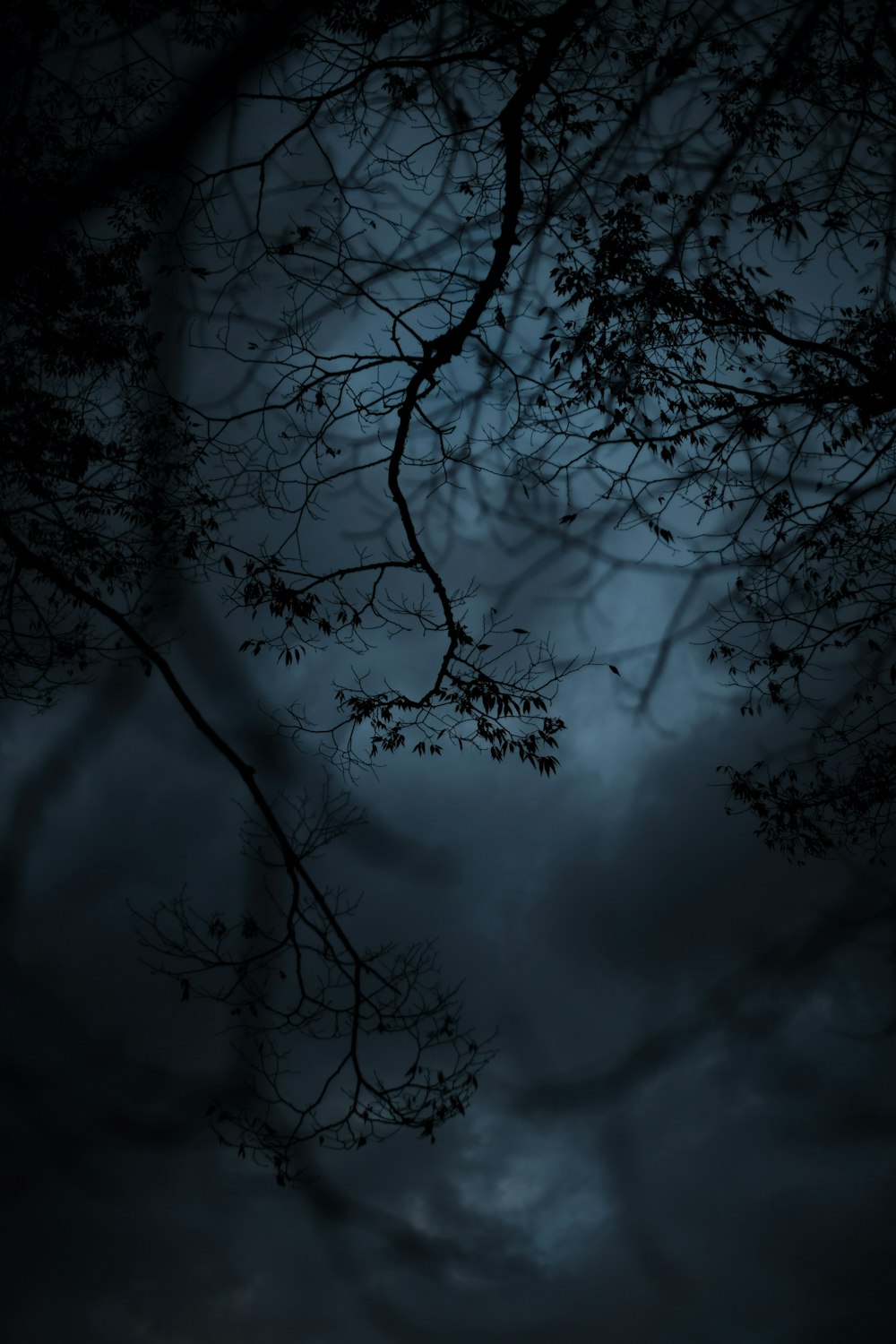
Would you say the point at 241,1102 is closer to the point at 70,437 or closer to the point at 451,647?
the point at 451,647

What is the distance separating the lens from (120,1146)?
31.5 ft

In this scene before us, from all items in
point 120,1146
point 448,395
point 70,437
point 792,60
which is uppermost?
point 792,60

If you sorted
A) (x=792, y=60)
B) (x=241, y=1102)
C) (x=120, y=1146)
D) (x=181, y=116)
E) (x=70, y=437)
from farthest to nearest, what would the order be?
(x=120, y=1146), (x=241, y=1102), (x=792, y=60), (x=70, y=437), (x=181, y=116)

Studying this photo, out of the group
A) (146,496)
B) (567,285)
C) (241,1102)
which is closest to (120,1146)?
(241,1102)

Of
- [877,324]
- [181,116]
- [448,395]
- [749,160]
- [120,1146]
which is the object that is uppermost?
[749,160]

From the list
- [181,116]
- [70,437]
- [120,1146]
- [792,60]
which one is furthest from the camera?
[120,1146]

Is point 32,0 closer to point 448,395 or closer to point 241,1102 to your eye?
point 448,395

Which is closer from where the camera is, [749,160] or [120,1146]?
[749,160]

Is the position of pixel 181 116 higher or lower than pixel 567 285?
lower

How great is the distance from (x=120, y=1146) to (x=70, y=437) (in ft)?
24.7

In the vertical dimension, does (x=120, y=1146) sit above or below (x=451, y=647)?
below

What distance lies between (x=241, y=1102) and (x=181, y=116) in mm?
8502

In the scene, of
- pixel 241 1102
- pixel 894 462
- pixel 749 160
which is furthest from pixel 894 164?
pixel 241 1102

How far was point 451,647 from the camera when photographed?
6.13 m
